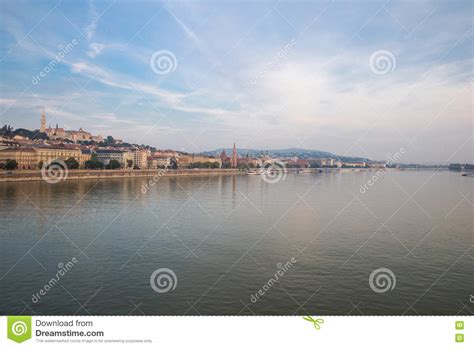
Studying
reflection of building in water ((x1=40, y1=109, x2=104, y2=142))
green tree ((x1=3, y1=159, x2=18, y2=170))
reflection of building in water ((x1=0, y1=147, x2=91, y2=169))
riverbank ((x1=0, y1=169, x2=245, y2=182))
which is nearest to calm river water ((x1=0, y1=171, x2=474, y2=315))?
riverbank ((x1=0, y1=169, x2=245, y2=182))

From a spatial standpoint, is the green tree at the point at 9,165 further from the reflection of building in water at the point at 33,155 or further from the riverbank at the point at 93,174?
the reflection of building in water at the point at 33,155

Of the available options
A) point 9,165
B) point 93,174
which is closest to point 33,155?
point 93,174

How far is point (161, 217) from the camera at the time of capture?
9.47m

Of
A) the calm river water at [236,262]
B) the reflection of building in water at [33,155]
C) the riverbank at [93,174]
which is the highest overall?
the reflection of building in water at [33,155]

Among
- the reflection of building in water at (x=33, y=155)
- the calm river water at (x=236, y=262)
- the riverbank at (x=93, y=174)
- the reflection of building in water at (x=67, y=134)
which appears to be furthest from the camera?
the reflection of building in water at (x=67, y=134)

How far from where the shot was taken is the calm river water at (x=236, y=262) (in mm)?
4102

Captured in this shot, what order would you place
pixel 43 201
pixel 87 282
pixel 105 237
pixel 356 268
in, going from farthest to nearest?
pixel 43 201
pixel 105 237
pixel 356 268
pixel 87 282

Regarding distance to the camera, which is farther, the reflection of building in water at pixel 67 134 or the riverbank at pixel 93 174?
the reflection of building in water at pixel 67 134

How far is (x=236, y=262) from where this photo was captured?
215 inches

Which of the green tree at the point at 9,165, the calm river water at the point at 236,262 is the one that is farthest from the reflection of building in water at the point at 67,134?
the calm river water at the point at 236,262

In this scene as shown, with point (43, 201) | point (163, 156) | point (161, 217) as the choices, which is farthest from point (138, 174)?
point (161, 217)

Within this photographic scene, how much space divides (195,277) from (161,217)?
4.84 meters
